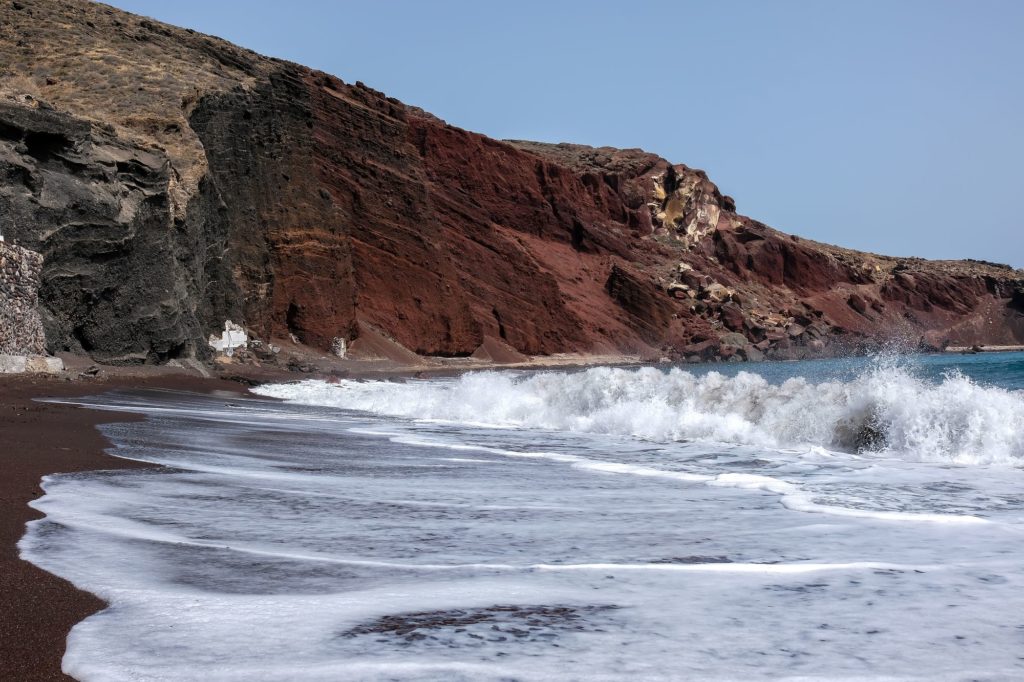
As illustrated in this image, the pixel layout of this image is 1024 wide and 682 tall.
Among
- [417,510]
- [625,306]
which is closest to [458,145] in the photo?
[625,306]

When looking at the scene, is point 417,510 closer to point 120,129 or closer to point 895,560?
point 895,560

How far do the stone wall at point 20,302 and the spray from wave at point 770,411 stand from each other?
6988 millimetres

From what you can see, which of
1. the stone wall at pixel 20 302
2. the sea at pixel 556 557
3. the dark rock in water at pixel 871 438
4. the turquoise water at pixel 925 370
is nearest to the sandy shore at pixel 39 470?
the sea at pixel 556 557

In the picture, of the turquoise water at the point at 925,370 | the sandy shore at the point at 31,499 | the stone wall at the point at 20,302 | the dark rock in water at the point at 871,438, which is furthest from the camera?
the turquoise water at the point at 925,370

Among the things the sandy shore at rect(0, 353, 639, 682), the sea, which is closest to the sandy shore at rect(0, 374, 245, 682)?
the sandy shore at rect(0, 353, 639, 682)

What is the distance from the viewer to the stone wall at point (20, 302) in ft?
56.1

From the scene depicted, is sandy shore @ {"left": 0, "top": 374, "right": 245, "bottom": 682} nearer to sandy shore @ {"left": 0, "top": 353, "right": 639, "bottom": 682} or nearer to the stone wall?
sandy shore @ {"left": 0, "top": 353, "right": 639, "bottom": 682}

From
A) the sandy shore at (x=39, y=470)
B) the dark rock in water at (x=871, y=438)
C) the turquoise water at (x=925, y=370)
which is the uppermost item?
the turquoise water at (x=925, y=370)

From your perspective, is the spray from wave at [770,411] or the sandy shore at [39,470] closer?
the sandy shore at [39,470]

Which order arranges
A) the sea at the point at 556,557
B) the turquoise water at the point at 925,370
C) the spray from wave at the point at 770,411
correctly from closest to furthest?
the sea at the point at 556,557
the spray from wave at the point at 770,411
the turquoise water at the point at 925,370

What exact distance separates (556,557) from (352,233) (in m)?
46.8

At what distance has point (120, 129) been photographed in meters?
27.1

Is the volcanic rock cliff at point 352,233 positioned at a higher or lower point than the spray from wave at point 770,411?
higher

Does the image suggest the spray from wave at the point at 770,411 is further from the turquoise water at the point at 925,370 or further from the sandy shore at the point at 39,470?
the sandy shore at the point at 39,470
